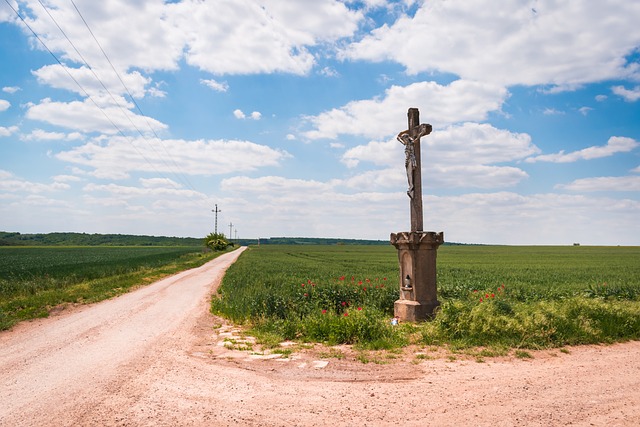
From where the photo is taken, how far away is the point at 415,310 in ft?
39.2

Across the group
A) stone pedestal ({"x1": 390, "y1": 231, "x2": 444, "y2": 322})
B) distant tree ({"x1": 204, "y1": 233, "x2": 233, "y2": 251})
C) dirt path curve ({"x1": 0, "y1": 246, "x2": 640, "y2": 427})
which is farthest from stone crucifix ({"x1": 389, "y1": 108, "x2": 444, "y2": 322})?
distant tree ({"x1": 204, "y1": 233, "x2": 233, "y2": 251})

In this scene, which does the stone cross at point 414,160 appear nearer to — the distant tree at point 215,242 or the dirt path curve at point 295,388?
the dirt path curve at point 295,388

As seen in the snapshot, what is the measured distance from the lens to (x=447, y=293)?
1672 cm

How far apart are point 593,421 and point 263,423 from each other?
3.93 meters

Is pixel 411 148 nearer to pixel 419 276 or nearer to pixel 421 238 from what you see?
pixel 421 238

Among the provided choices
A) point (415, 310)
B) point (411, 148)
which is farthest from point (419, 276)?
point (411, 148)

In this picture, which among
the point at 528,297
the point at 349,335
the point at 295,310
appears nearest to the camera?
the point at 349,335

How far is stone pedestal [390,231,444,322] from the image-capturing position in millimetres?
12008

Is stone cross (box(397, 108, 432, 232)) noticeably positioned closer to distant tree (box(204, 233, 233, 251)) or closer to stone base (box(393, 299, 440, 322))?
stone base (box(393, 299, 440, 322))

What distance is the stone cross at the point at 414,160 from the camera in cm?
1259

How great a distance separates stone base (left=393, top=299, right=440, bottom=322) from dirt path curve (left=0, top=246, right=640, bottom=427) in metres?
3.72

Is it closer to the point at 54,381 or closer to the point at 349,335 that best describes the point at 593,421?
the point at 349,335

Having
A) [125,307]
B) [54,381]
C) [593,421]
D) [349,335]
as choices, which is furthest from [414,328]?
[125,307]

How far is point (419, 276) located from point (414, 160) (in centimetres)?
343
